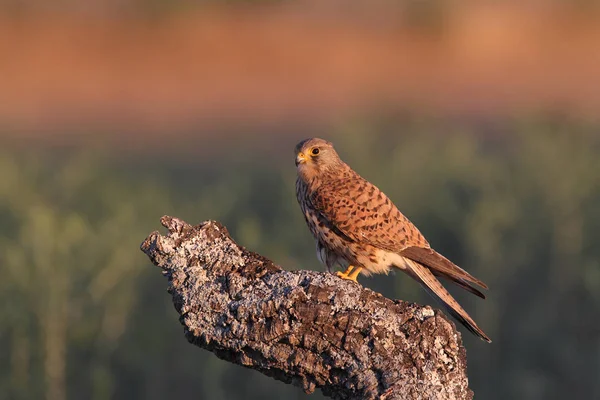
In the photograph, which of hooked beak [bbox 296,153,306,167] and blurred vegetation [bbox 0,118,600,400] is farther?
blurred vegetation [bbox 0,118,600,400]

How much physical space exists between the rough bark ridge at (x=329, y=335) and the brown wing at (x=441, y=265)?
1217 mm

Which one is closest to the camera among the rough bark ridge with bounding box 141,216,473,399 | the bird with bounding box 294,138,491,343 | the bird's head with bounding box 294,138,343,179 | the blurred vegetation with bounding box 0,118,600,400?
the rough bark ridge with bounding box 141,216,473,399

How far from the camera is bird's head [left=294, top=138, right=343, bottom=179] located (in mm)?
6637

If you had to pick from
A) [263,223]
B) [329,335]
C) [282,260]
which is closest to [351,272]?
[329,335]

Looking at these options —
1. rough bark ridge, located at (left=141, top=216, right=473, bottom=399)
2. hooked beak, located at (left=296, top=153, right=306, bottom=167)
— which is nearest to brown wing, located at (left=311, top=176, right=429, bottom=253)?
hooked beak, located at (left=296, top=153, right=306, bottom=167)

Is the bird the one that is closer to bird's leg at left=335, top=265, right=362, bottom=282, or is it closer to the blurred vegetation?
bird's leg at left=335, top=265, right=362, bottom=282

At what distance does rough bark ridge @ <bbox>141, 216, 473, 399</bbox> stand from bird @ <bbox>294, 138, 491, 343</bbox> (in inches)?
64.4

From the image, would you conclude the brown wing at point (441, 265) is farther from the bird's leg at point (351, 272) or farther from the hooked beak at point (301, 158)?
the hooked beak at point (301, 158)

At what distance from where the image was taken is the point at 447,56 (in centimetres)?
2997

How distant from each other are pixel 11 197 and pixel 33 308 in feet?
10.5

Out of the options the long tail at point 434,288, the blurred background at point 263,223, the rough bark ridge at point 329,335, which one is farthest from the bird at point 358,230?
the blurred background at point 263,223

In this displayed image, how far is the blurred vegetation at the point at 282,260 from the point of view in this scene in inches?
335

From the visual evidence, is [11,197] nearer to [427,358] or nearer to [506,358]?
[506,358]

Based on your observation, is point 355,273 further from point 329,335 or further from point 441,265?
point 329,335
